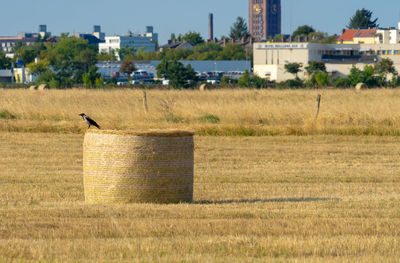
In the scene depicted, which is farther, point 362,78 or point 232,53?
point 232,53

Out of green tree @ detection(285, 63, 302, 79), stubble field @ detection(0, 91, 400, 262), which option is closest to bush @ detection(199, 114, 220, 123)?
stubble field @ detection(0, 91, 400, 262)

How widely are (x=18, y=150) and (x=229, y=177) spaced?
6684 millimetres

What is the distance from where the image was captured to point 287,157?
19031mm

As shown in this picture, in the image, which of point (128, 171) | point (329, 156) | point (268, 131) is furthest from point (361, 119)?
point (128, 171)

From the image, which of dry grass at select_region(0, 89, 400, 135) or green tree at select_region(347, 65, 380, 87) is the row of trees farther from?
dry grass at select_region(0, 89, 400, 135)

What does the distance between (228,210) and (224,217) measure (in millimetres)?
467

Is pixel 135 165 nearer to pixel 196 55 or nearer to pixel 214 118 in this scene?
pixel 214 118

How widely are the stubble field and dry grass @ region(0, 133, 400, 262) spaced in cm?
1

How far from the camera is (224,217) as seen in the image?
9.84 meters

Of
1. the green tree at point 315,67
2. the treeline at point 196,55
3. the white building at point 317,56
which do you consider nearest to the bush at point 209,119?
the green tree at point 315,67

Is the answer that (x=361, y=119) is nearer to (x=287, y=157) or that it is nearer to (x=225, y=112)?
(x=225, y=112)

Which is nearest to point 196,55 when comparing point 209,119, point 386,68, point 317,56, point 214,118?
point 317,56

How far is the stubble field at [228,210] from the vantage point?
25.4 ft

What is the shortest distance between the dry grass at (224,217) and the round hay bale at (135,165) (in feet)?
1.42
